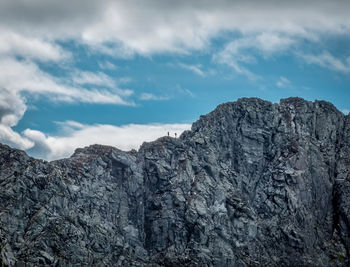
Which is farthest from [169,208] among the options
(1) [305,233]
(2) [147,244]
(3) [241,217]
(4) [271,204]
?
(1) [305,233]

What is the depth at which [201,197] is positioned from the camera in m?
156

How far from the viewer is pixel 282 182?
6457 inches

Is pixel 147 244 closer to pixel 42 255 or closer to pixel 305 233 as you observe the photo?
pixel 42 255

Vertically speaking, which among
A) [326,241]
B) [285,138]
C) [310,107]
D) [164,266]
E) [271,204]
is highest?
[310,107]

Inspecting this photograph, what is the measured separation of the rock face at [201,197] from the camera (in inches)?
5482

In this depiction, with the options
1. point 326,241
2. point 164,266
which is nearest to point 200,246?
point 164,266

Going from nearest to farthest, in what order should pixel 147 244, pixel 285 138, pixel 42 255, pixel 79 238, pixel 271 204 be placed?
pixel 42 255 → pixel 79 238 → pixel 147 244 → pixel 271 204 → pixel 285 138

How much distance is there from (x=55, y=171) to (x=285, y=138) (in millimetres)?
80885

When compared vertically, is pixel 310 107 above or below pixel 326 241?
above

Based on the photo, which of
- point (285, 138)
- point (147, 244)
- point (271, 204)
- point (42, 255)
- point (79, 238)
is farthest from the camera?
point (285, 138)

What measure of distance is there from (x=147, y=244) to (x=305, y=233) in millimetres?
50706

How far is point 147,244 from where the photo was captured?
15088cm

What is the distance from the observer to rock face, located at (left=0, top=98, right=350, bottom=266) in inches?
5482

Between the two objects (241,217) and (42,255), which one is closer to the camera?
(42,255)
